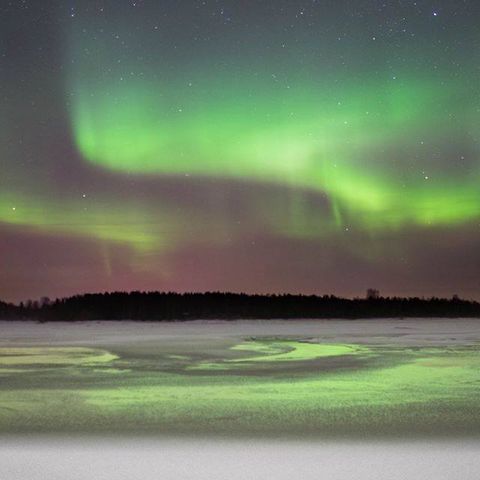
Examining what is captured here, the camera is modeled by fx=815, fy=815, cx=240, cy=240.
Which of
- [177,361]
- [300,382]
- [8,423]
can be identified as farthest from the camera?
[177,361]

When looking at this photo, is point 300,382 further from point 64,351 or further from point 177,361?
point 64,351

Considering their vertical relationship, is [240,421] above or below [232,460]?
above

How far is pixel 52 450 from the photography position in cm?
735

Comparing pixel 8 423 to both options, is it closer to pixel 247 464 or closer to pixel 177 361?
pixel 247 464

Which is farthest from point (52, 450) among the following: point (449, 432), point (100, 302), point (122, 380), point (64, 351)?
point (100, 302)

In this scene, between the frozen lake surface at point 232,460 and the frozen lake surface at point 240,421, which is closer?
the frozen lake surface at point 232,460

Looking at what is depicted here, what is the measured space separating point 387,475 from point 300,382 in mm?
5488

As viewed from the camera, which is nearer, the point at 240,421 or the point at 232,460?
the point at 232,460

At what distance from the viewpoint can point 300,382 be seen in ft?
39.5

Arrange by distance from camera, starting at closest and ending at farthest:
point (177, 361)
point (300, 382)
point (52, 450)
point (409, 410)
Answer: point (52, 450) → point (409, 410) → point (300, 382) → point (177, 361)

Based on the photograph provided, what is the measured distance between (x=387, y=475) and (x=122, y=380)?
21.9ft

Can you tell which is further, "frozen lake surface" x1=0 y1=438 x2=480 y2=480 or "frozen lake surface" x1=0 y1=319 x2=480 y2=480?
"frozen lake surface" x1=0 y1=319 x2=480 y2=480

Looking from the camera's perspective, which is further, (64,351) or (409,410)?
(64,351)

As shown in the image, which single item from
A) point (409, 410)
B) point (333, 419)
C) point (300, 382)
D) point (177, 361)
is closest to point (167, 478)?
point (333, 419)
